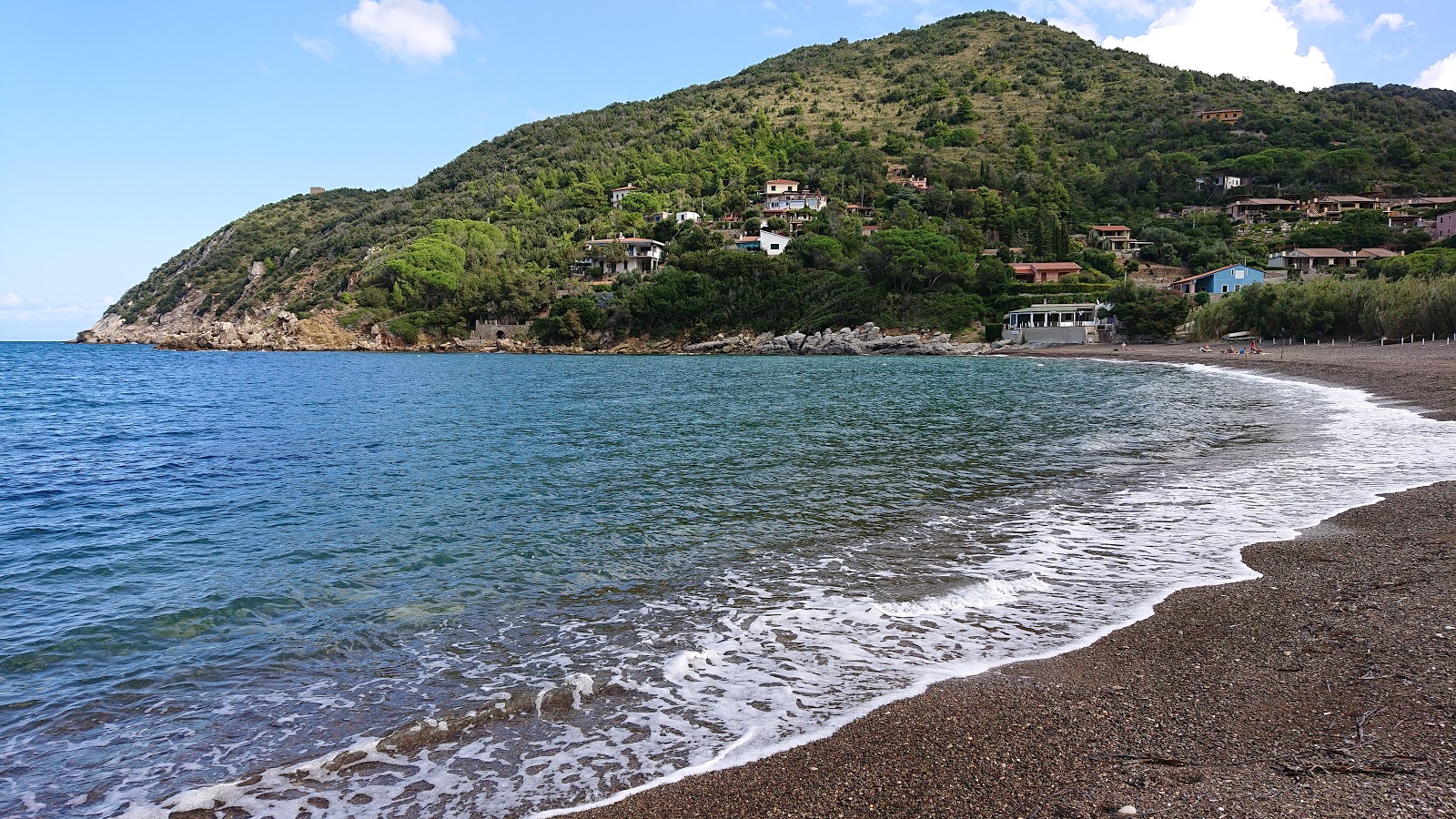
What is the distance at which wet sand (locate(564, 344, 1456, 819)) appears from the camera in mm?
3615

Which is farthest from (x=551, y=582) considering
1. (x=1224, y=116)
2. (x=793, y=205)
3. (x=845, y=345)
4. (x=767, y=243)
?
(x=1224, y=116)

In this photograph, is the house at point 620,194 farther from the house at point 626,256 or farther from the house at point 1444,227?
the house at point 1444,227

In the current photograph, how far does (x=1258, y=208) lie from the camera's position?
314 feet

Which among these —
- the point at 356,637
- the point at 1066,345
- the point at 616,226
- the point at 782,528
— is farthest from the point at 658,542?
the point at 616,226

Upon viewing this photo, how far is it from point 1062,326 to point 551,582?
70.7m

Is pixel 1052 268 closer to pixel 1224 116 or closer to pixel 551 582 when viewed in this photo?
pixel 1224 116

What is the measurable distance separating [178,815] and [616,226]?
110 m

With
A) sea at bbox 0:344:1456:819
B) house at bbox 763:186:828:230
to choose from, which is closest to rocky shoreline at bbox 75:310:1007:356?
house at bbox 763:186:828:230

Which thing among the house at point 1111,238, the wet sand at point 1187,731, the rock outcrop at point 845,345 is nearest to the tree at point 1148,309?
the rock outcrop at point 845,345

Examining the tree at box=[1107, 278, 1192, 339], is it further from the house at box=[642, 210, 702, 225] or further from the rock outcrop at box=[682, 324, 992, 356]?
the house at box=[642, 210, 702, 225]

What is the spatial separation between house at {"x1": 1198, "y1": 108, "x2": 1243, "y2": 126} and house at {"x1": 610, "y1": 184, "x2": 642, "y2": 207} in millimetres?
90658

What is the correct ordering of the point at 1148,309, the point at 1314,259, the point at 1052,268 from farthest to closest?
the point at 1052,268
the point at 1314,259
the point at 1148,309

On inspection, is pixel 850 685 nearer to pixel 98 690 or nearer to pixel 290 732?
pixel 290 732

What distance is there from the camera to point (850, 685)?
Answer: 5359 millimetres
